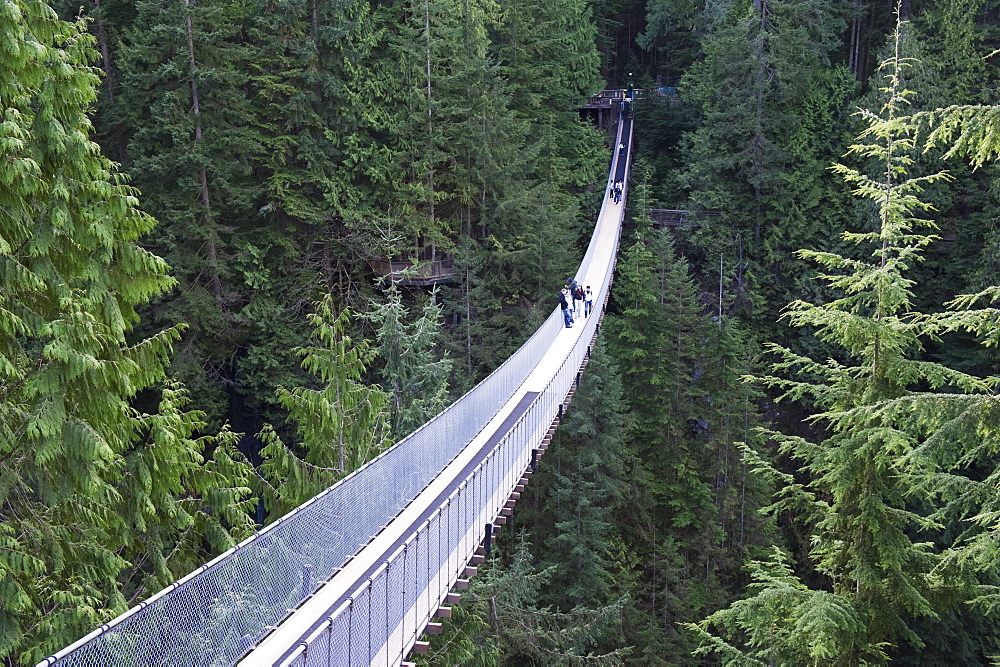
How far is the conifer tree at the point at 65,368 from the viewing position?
18.5 feet

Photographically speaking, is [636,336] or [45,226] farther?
[636,336]

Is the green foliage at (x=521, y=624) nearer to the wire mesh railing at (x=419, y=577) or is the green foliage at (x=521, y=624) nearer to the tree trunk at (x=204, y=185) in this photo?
the wire mesh railing at (x=419, y=577)

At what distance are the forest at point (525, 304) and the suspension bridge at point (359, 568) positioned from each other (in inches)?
44.5

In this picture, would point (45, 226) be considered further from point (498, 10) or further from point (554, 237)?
point (498, 10)

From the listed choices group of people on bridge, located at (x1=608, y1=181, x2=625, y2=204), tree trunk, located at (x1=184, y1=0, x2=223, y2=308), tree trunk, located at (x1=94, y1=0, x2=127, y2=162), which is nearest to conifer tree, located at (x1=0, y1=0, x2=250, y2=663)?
tree trunk, located at (x1=184, y1=0, x2=223, y2=308)

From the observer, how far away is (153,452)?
664cm

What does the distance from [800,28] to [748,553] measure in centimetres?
1487

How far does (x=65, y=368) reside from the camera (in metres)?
5.75

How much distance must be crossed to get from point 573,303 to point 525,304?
4558 millimetres

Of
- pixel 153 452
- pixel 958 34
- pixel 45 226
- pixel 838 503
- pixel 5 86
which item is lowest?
pixel 838 503

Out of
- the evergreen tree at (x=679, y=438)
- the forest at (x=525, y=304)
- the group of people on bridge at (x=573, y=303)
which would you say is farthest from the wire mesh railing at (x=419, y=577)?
the evergreen tree at (x=679, y=438)

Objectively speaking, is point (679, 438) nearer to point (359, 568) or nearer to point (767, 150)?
point (767, 150)

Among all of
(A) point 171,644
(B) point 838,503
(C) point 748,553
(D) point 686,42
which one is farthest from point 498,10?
(A) point 171,644

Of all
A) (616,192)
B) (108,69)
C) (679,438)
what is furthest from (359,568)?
(616,192)
